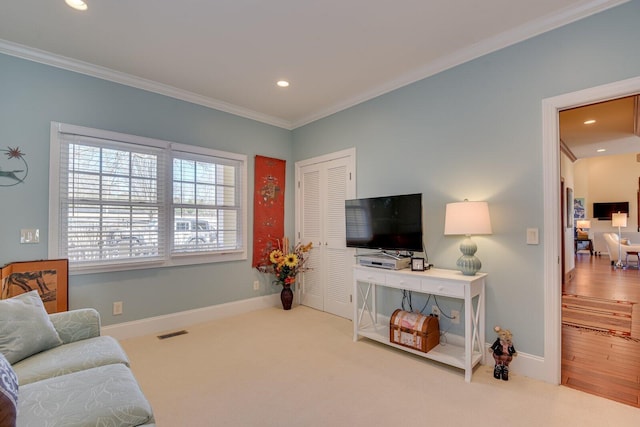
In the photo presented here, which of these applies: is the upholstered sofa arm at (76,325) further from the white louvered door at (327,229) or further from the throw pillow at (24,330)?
the white louvered door at (327,229)

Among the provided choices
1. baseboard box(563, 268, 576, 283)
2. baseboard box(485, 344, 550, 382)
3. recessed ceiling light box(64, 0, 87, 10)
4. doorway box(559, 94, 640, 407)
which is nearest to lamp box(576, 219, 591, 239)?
doorway box(559, 94, 640, 407)

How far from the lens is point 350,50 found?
2.74 m

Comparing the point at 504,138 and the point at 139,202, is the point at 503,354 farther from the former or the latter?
the point at 139,202

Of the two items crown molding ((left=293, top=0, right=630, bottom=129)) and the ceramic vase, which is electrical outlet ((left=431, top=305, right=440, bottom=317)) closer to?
the ceramic vase

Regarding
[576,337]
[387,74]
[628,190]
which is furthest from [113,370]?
[628,190]

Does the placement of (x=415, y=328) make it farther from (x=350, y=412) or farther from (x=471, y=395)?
(x=350, y=412)

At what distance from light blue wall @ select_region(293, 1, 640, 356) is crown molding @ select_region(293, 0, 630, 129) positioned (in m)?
0.05

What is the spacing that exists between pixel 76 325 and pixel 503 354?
3.04 meters

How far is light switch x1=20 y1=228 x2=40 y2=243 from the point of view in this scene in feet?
8.71

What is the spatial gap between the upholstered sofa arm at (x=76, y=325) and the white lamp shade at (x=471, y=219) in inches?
108

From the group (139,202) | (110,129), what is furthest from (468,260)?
(110,129)

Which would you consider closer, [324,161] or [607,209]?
[324,161]

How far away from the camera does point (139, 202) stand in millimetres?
3270

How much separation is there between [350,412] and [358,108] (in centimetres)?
314
